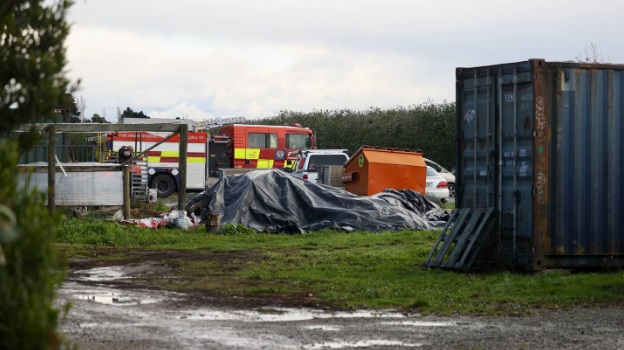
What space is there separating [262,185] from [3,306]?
20.0 metres

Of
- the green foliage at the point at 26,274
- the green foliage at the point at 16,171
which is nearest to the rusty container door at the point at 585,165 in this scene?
the green foliage at the point at 16,171

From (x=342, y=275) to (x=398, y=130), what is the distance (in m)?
33.1

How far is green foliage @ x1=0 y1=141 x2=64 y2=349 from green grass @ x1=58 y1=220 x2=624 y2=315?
6.81 metres

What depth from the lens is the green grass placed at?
11.9 metres

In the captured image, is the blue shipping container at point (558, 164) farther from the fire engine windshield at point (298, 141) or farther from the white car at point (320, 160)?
the fire engine windshield at point (298, 141)

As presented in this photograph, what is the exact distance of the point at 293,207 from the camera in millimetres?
24156

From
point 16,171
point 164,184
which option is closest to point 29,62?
point 16,171

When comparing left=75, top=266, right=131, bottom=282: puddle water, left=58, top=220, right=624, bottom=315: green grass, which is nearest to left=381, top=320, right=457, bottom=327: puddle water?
left=58, top=220, right=624, bottom=315: green grass

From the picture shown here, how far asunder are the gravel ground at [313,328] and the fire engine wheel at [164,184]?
29.3 metres

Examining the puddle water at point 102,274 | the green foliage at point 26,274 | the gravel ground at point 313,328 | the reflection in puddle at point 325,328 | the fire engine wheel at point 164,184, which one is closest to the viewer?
the green foliage at point 26,274

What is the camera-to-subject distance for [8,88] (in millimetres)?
6164

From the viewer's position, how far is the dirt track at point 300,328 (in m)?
8.91

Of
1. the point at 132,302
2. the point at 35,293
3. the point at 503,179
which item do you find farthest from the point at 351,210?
the point at 35,293

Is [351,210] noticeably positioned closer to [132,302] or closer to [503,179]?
[503,179]
